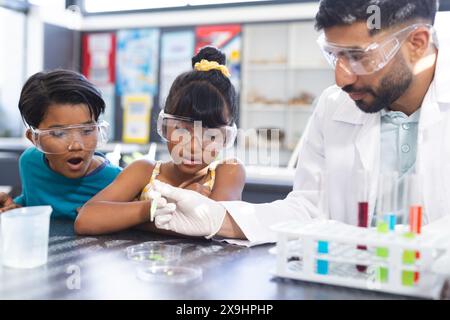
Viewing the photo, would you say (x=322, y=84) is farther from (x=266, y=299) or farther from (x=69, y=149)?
(x=266, y=299)

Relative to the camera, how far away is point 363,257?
95cm

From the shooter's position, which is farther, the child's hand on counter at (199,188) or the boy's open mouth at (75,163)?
the boy's open mouth at (75,163)

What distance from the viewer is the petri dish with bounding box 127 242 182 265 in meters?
1.10

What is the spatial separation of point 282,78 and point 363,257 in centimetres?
625

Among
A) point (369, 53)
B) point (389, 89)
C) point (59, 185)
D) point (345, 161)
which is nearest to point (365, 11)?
point (369, 53)

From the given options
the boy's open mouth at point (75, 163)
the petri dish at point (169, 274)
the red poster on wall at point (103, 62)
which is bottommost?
the petri dish at point (169, 274)

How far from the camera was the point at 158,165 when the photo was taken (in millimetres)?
1745

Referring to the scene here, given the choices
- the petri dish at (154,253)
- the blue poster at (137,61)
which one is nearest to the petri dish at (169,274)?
the petri dish at (154,253)

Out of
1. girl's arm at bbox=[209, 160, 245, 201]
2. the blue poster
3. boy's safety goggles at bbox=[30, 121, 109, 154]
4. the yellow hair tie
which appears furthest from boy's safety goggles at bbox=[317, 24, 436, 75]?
the blue poster

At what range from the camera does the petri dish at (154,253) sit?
1.10 meters

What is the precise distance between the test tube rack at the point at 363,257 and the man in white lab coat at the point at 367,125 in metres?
0.25

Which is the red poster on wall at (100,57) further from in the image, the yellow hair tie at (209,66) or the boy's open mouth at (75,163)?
the yellow hair tie at (209,66)

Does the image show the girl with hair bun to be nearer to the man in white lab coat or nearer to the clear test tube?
the man in white lab coat

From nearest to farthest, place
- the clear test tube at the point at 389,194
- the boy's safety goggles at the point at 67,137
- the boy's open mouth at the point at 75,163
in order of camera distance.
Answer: the clear test tube at the point at 389,194, the boy's safety goggles at the point at 67,137, the boy's open mouth at the point at 75,163
